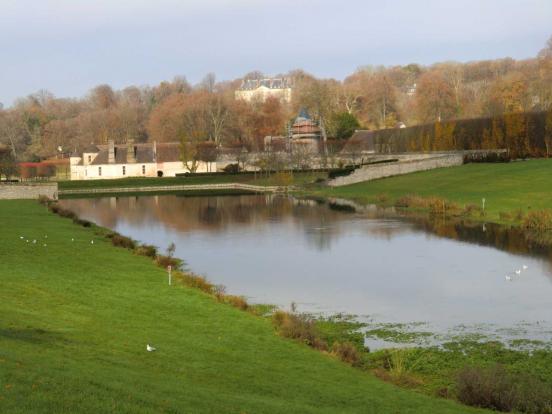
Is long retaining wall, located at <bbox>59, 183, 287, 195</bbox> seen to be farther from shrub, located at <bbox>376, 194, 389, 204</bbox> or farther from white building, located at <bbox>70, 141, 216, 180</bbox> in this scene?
shrub, located at <bbox>376, 194, 389, 204</bbox>

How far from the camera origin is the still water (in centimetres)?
2239

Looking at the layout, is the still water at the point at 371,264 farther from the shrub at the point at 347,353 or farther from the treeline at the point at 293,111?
the treeline at the point at 293,111

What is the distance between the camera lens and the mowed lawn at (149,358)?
36.9ft

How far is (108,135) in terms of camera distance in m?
144

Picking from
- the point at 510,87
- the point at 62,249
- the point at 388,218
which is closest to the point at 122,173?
the point at 510,87

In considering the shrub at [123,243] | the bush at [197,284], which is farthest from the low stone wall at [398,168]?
the bush at [197,284]

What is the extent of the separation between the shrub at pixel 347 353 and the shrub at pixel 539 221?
2575cm

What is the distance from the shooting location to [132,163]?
10575 centimetres

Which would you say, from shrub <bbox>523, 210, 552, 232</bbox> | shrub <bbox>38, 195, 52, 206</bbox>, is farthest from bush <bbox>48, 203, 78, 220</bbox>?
shrub <bbox>523, 210, 552, 232</bbox>

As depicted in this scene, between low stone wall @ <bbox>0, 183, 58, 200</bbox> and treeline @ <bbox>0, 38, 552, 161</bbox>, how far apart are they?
35580 mm

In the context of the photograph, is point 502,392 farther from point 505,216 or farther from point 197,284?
point 505,216

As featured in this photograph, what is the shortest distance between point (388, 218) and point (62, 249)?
2383 centimetres

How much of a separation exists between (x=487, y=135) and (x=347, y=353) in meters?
70.4

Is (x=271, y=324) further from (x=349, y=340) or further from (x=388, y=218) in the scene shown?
(x=388, y=218)
